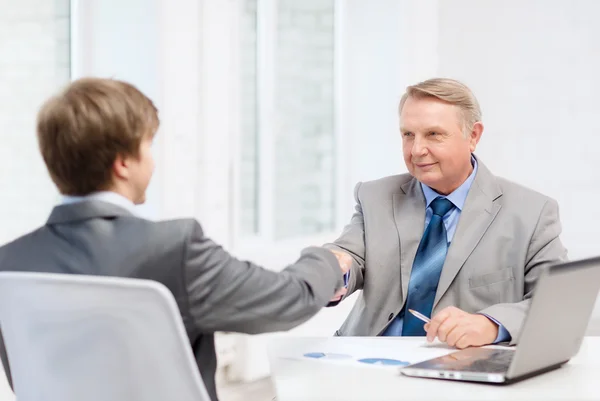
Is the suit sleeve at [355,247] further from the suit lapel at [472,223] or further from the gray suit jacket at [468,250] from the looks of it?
the suit lapel at [472,223]

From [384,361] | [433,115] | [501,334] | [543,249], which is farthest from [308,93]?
[384,361]

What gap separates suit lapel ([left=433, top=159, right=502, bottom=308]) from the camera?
7.38 feet

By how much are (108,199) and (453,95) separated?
1261mm

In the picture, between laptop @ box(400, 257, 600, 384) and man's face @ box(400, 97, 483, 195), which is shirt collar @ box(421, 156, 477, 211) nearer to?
man's face @ box(400, 97, 483, 195)

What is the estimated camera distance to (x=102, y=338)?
4.04ft

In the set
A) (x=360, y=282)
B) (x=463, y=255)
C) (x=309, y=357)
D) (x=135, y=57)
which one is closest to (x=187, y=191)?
(x=135, y=57)

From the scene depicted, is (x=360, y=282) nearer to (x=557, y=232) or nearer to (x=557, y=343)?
(x=557, y=232)

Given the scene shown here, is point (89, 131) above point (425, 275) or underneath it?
above

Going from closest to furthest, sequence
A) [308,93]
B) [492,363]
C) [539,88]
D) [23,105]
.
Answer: [492,363], [23,105], [539,88], [308,93]

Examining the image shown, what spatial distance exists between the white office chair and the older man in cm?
112

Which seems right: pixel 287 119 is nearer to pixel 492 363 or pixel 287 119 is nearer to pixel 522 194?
pixel 522 194

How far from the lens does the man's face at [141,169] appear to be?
144cm

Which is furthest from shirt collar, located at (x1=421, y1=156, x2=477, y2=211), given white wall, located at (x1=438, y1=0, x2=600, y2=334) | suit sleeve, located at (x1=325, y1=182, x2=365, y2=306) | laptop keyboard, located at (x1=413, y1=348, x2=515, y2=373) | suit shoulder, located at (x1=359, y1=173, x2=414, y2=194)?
white wall, located at (x1=438, y1=0, x2=600, y2=334)

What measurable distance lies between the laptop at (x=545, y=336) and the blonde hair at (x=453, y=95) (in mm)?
868
